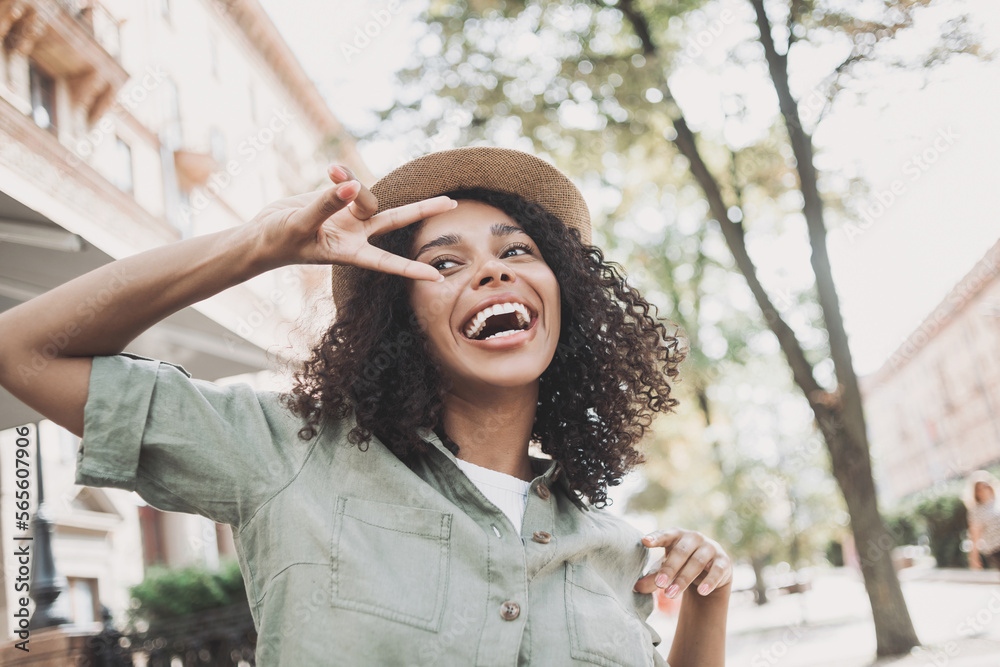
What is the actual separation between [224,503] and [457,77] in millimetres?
8912

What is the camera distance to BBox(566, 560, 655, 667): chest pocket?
172 cm

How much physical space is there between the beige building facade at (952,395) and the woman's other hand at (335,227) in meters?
30.5

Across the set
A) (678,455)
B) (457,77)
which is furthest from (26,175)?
(678,455)

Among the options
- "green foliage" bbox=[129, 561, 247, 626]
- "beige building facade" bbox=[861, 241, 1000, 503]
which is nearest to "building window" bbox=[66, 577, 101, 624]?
"green foliage" bbox=[129, 561, 247, 626]

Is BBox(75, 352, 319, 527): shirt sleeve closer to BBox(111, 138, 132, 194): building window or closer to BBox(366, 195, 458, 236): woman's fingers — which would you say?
BBox(366, 195, 458, 236): woman's fingers

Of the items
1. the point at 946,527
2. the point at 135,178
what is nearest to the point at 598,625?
the point at 135,178

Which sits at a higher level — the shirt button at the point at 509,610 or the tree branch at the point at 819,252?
the tree branch at the point at 819,252

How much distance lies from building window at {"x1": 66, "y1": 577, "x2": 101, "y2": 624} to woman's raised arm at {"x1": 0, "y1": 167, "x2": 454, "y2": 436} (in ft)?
29.4

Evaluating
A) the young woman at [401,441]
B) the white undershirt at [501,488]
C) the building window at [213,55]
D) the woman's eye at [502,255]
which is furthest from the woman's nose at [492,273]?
the building window at [213,55]

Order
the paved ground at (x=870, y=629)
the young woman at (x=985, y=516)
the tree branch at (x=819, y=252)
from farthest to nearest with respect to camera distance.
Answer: the young woman at (x=985, y=516) → the tree branch at (x=819, y=252) → the paved ground at (x=870, y=629)

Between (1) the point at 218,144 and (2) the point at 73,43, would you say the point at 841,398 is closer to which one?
(2) the point at 73,43

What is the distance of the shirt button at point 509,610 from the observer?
5.32 ft

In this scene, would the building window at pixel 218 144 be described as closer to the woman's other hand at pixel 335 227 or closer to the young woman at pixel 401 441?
the young woman at pixel 401 441

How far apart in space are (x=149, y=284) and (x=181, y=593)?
229 inches
